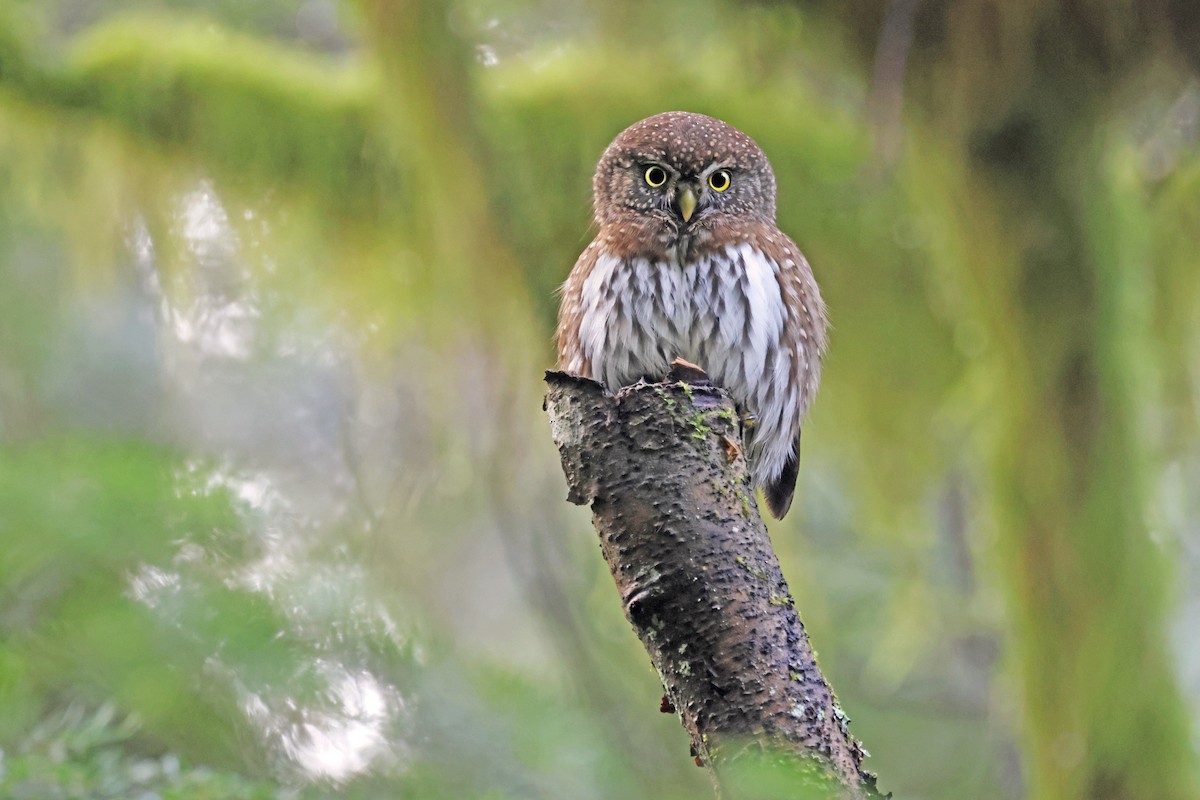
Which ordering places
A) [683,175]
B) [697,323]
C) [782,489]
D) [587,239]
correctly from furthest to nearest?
1. [587,239]
2. [782,489]
3. [683,175]
4. [697,323]

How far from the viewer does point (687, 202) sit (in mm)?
2568

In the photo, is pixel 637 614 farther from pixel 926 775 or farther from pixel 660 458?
pixel 926 775

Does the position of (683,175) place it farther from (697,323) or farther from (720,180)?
(697,323)

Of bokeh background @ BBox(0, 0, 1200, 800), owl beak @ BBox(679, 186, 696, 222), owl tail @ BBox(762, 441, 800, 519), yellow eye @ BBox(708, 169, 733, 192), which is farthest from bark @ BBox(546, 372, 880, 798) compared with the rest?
owl tail @ BBox(762, 441, 800, 519)

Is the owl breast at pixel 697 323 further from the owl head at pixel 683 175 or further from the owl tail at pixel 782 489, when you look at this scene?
the owl tail at pixel 782 489

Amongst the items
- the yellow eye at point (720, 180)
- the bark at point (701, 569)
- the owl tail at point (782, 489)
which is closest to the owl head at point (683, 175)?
the yellow eye at point (720, 180)

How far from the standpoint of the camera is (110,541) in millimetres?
712

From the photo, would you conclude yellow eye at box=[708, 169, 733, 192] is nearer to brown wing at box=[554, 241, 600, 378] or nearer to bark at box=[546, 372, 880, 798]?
brown wing at box=[554, 241, 600, 378]

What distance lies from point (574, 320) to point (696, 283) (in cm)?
28

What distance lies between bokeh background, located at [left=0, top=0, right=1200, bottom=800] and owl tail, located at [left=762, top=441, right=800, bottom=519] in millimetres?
391

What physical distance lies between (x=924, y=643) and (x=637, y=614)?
104 inches

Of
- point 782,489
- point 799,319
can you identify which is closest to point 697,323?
point 799,319

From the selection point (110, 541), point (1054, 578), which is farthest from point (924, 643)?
point (110, 541)

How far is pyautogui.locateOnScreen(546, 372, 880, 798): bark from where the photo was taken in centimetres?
129
